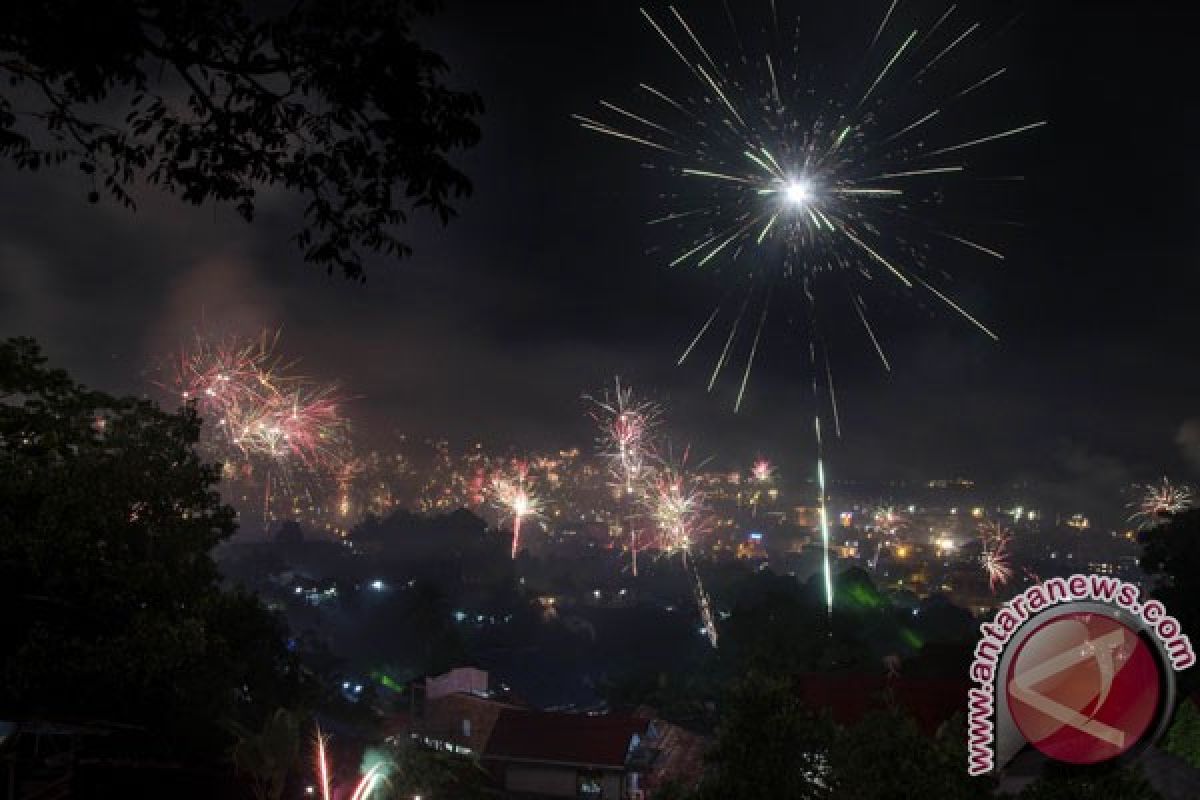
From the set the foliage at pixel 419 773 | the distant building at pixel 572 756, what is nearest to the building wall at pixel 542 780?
the distant building at pixel 572 756

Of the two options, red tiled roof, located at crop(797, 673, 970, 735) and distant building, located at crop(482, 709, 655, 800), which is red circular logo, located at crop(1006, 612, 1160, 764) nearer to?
red tiled roof, located at crop(797, 673, 970, 735)

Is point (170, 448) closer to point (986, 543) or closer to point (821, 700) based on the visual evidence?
point (821, 700)

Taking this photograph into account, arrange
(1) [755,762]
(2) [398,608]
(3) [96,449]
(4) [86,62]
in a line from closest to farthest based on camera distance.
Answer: (4) [86,62]
(1) [755,762]
(3) [96,449]
(2) [398,608]

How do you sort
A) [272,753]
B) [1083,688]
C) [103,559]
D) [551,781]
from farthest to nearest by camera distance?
1. [551,781]
2. [272,753]
3. [103,559]
4. [1083,688]

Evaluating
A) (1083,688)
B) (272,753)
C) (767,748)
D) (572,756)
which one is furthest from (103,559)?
(572,756)

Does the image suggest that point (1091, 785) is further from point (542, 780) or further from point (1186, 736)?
point (542, 780)

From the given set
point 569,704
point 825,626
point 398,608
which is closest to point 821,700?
point 825,626
